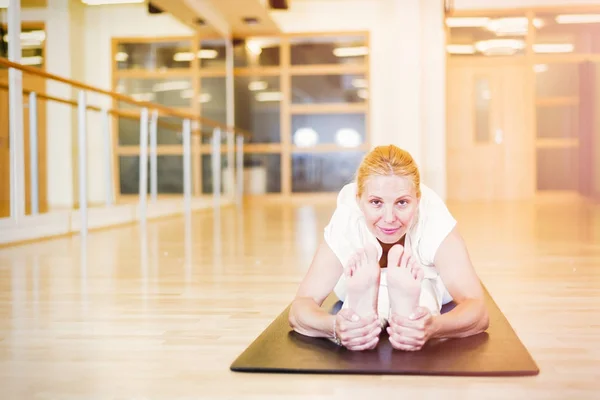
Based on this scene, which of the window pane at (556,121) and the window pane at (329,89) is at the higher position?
the window pane at (329,89)

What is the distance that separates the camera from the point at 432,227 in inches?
66.5

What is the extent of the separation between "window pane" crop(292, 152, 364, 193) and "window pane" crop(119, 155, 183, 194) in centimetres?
288

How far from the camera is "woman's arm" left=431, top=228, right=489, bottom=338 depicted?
1.61 metres

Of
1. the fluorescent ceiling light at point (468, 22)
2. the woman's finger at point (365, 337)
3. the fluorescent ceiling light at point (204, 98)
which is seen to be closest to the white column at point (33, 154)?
the woman's finger at point (365, 337)

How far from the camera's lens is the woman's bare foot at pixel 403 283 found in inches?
55.2

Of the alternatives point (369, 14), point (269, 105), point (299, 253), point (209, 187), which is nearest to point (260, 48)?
point (269, 105)

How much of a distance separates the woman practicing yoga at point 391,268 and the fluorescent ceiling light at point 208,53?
25.0 ft

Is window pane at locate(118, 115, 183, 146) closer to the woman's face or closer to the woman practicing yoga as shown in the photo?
the woman practicing yoga

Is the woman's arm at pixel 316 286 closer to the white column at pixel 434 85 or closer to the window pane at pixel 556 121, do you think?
the white column at pixel 434 85

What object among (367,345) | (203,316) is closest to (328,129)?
(203,316)

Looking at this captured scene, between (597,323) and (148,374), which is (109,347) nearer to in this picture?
(148,374)

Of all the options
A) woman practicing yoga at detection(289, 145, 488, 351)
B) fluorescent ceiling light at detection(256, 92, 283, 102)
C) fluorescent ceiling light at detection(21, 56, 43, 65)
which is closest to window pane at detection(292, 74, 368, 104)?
fluorescent ceiling light at detection(256, 92, 283, 102)

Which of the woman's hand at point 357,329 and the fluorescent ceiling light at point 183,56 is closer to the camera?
the woman's hand at point 357,329

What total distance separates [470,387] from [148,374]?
0.63m
